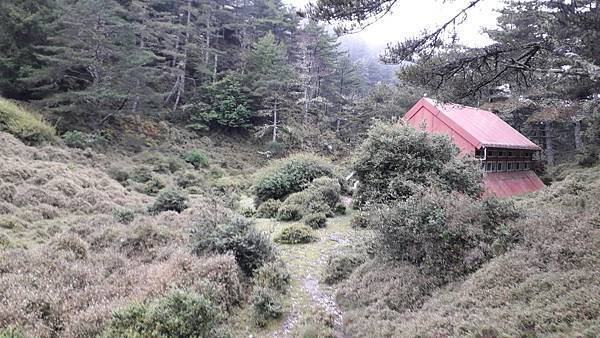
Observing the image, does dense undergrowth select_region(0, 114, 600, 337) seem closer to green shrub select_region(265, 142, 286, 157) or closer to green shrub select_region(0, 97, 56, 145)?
green shrub select_region(0, 97, 56, 145)

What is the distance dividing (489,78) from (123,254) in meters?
9.60

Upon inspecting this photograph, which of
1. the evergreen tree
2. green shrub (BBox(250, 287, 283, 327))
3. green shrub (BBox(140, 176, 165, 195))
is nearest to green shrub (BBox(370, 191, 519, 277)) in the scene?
green shrub (BBox(250, 287, 283, 327))

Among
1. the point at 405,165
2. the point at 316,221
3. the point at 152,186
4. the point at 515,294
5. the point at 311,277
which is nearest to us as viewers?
the point at 515,294

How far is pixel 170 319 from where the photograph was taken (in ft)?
16.4

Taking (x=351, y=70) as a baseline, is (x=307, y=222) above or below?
below

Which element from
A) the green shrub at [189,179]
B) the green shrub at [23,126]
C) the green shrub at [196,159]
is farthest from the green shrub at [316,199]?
the green shrub at [23,126]

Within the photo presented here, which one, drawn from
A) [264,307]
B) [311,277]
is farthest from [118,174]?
[264,307]

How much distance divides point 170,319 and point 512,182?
19.2 meters

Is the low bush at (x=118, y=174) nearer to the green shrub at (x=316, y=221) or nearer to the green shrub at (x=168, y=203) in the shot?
the green shrub at (x=168, y=203)

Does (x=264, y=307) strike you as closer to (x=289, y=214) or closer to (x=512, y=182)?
(x=289, y=214)

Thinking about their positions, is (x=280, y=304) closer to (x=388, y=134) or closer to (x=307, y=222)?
(x=307, y=222)

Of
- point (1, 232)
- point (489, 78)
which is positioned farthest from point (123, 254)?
point (489, 78)

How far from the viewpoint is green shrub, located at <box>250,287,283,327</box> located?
6.41 metres

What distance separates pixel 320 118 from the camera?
35.9 metres
